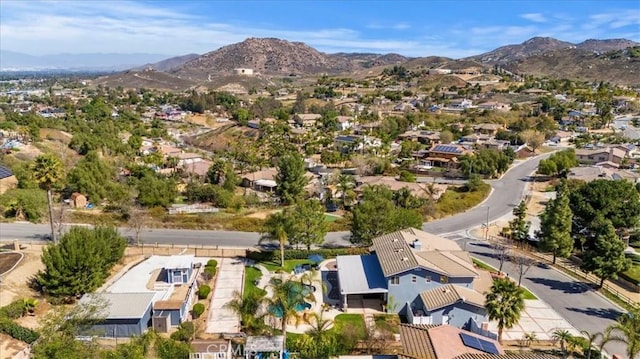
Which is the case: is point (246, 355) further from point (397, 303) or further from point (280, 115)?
point (280, 115)

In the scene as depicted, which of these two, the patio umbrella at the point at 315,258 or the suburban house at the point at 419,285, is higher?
the suburban house at the point at 419,285

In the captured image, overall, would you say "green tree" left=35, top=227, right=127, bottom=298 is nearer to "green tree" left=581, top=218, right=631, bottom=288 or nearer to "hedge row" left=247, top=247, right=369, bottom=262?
"hedge row" left=247, top=247, right=369, bottom=262

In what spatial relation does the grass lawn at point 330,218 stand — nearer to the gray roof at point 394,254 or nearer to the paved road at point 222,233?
the paved road at point 222,233

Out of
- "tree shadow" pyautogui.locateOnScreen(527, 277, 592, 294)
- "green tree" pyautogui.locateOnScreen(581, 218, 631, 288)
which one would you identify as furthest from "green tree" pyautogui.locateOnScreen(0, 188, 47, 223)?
"green tree" pyautogui.locateOnScreen(581, 218, 631, 288)

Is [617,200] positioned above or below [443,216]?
above

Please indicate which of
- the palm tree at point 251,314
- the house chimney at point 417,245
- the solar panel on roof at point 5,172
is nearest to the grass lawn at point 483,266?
the house chimney at point 417,245

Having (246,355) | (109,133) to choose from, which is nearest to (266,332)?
(246,355)
